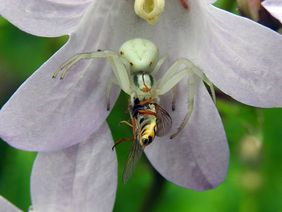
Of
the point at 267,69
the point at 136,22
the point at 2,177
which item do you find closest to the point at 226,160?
the point at 267,69

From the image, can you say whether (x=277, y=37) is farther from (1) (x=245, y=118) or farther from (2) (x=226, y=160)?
(1) (x=245, y=118)

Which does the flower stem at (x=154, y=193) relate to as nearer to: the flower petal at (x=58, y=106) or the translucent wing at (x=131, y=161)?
the flower petal at (x=58, y=106)

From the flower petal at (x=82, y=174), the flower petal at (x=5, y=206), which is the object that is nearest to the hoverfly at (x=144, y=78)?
the flower petal at (x=82, y=174)

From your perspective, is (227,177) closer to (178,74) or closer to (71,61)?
(178,74)

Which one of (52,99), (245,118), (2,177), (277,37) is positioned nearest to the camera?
(277,37)

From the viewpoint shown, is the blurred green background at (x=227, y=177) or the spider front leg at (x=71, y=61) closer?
the spider front leg at (x=71, y=61)

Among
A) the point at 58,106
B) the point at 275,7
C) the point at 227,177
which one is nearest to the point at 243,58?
the point at 275,7
